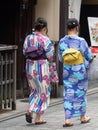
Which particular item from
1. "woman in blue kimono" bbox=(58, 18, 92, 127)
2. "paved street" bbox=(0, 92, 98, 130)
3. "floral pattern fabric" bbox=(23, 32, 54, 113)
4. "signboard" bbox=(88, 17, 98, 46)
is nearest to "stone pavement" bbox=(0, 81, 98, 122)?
"paved street" bbox=(0, 92, 98, 130)

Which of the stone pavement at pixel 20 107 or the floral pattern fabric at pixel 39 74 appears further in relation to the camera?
the stone pavement at pixel 20 107

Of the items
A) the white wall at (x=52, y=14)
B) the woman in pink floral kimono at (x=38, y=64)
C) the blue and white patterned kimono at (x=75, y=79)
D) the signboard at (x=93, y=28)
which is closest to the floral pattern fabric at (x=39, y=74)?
the woman in pink floral kimono at (x=38, y=64)

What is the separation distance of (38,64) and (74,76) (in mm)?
648

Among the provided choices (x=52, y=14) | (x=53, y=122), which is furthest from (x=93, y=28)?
(x=53, y=122)

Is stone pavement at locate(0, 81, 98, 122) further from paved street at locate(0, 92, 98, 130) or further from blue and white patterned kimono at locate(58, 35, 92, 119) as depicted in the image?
blue and white patterned kimono at locate(58, 35, 92, 119)

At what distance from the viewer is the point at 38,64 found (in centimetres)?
854

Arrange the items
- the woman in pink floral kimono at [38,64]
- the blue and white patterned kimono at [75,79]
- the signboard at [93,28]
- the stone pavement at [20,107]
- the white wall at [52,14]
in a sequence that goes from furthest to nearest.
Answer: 1. the signboard at [93,28]
2. the white wall at [52,14]
3. the stone pavement at [20,107]
4. the woman in pink floral kimono at [38,64]
5. the blue and white patterned kimono at [75,79]

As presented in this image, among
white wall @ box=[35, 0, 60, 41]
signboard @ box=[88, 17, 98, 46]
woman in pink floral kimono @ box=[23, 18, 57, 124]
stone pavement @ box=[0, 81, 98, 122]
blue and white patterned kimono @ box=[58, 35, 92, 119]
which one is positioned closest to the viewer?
blue and white patterned kimono @ box=[58, 35, 92, 119]

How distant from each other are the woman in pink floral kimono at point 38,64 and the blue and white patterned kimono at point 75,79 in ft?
0.90

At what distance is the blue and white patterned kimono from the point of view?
8.35 m

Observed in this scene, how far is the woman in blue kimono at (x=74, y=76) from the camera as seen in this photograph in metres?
8.35

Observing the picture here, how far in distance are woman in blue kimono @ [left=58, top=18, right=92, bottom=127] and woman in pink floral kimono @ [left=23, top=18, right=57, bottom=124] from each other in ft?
0.90

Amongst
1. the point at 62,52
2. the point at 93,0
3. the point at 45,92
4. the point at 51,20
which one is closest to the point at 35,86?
the point at 45,92

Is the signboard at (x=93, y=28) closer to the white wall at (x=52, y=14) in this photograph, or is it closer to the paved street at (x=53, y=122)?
the white wall at (x=52, y=14)
